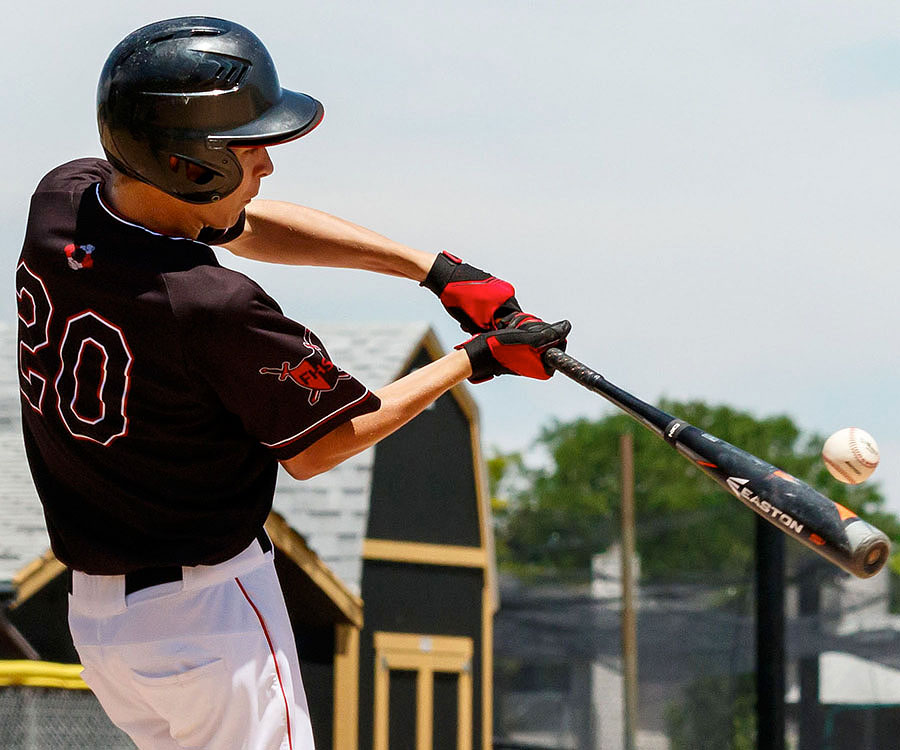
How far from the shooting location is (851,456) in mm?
3965

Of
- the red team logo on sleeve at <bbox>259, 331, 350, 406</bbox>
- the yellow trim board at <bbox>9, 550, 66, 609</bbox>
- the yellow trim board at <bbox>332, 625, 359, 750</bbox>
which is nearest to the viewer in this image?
the red team logo on sleeve at <bbox>259, 331, 350, 406</bbox>

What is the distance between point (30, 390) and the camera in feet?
9.82

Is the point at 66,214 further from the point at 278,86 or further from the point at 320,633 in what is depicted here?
the point at 320,633

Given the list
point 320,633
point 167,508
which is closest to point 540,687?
point 320,633

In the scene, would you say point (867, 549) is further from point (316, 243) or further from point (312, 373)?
point (316, 243)

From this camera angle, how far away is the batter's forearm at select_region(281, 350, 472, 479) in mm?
2910

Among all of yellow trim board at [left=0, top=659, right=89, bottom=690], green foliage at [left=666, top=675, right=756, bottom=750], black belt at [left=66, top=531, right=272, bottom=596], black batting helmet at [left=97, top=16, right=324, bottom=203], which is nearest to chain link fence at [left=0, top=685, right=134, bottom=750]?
yellow trim board at [left=0, top=659, right=89, bottom=690]

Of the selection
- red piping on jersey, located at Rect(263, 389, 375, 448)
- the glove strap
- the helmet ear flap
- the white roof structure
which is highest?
the glove strap

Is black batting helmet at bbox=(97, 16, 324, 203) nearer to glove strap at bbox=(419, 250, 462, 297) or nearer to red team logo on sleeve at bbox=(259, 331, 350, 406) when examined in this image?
red team logo on sleeve at bbox=(259, 331, 350, 406)

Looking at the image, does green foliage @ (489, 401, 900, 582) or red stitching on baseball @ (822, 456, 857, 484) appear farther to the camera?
green foliage @ (489, 401, 900, 582)

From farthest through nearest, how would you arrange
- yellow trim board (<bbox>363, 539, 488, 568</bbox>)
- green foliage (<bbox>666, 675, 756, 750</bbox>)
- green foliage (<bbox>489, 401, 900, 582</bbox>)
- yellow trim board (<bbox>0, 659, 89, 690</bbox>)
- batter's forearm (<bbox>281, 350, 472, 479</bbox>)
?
green foliage (<bbox>489, 401, 900, 582</bbox>) < green foliage (<bbox>666, 675, 756, 750</bbox>) < yellow trim board (<bbox>363, 539, 488, 568</bbox>) < yellow trim board (<bbox>0, 659, 89, 690</bbox>) < batter's forearm (<bbox>281, 350, 472, 479</bbox>)

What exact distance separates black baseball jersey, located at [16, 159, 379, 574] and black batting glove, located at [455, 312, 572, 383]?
438 mm

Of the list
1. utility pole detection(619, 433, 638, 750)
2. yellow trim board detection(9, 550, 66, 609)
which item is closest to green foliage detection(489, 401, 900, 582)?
utility pole detection(619, 433, 638, 750)

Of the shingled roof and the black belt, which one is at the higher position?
the shingled roof
